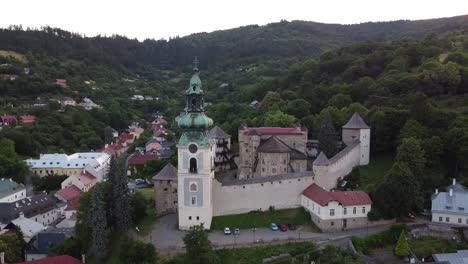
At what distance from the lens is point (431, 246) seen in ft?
123

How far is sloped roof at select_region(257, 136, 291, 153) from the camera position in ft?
166

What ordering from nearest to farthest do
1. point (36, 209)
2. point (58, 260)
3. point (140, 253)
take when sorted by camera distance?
point (140, 253)
point (58, 260)
point (36, 209)

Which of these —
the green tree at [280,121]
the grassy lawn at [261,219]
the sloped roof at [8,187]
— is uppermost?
the green tree at [280,121]

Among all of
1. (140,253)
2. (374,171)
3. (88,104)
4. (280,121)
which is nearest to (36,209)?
(140,253)

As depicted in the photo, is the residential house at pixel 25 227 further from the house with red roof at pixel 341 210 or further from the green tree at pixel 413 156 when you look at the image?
the green tree at pixel 413 156

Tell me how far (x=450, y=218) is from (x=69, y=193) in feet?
151

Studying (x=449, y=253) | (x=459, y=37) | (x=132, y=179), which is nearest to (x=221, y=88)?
(x=459, y=37)

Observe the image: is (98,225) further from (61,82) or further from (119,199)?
(61,82)

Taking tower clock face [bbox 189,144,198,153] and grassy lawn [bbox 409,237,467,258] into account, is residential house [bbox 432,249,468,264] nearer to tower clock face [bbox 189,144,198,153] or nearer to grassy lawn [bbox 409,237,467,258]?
grassy lawn [bbox 409,237,467,258]

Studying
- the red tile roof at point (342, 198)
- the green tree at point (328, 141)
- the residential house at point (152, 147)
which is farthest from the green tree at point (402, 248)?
the residential house at point (152, 147)

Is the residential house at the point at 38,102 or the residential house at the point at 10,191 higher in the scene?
the residential house at the point at 38,102

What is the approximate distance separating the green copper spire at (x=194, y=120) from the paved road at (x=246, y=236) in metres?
7.67

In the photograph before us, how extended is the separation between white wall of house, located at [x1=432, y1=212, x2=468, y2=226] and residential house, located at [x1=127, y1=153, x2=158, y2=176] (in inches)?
1736

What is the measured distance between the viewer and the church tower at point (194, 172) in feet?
136
